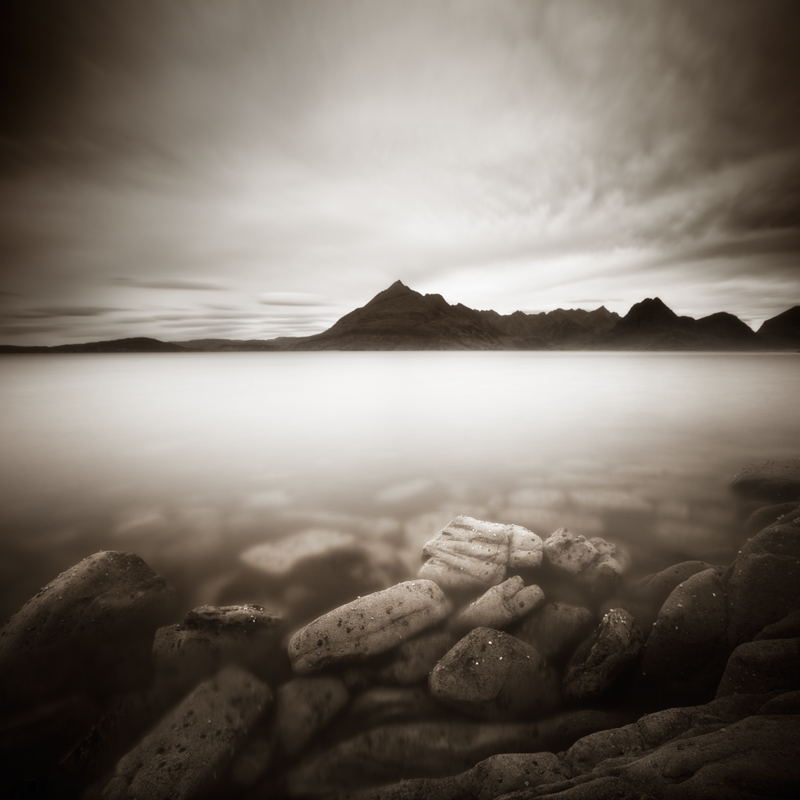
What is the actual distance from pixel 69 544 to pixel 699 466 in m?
18.0

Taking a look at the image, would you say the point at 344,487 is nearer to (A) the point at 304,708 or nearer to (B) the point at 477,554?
(B) the point at 477,554

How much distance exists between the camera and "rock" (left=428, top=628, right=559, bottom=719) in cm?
425

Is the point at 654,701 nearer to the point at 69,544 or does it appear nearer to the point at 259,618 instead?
the point at 259,618

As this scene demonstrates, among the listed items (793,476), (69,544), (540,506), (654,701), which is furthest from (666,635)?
(69,544)

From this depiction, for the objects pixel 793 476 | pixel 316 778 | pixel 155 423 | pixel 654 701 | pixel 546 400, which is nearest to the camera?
pixel 316 778

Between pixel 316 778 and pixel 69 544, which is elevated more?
A: pixel 69 544

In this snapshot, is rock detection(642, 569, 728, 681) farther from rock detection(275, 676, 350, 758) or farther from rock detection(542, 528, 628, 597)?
rock detection(275, 676, 350, 758)

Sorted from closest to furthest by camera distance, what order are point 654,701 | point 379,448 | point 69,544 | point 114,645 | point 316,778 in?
1. point 316,778
2. point 654,701
3. point 114,645
4. point 69,544
5. point 379,448

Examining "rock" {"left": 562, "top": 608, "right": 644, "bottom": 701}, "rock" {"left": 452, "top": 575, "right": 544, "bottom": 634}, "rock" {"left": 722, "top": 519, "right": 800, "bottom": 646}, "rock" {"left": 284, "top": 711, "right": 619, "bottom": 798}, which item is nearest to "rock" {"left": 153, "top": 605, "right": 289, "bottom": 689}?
"rock" {"left": 284, "top": 711, "right": 619, "bottom": 798}

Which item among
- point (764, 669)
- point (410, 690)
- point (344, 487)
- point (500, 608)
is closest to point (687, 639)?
point (764, 669)

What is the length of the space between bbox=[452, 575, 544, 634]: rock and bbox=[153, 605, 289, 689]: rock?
99.7 inches

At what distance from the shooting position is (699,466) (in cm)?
1244

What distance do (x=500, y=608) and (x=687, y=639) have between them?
7.33 ft

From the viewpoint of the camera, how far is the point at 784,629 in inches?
159
